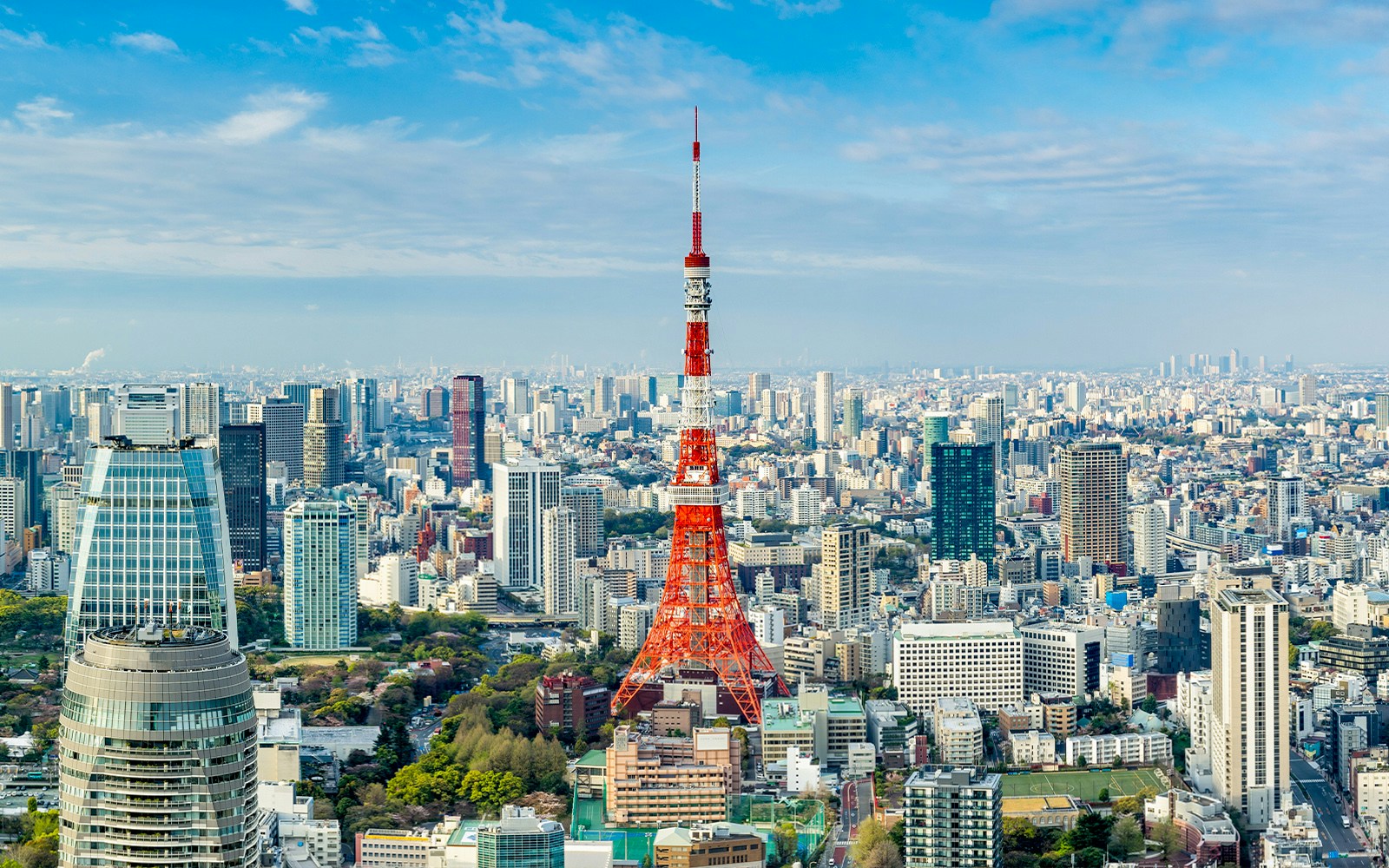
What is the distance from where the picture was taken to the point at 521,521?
25703 millimetres

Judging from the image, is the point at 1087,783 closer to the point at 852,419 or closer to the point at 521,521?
the point at 521,521

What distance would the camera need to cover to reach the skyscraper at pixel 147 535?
13.7m

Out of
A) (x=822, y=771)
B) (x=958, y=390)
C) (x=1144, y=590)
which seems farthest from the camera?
(x=958, y=390)

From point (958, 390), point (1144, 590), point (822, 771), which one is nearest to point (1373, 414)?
point (958, 390)

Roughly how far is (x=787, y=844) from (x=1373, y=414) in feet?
117

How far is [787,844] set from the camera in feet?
37.1

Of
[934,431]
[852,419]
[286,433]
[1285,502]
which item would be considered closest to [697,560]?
[1285,502]

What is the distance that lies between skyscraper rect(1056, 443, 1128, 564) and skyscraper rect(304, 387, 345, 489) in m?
13.1

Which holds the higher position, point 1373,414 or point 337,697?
point 1373,414

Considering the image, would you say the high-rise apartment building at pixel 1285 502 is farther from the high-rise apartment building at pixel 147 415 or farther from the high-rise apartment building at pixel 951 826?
the high-rise apartment building at pixel 951 826

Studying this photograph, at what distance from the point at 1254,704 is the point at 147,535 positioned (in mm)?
8142

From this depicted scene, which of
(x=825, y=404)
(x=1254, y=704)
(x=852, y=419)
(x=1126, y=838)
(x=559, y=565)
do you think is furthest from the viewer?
(x=825, y=404)

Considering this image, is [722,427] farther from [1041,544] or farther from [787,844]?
[787,844]

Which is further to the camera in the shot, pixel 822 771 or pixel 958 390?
pixel 958 390
